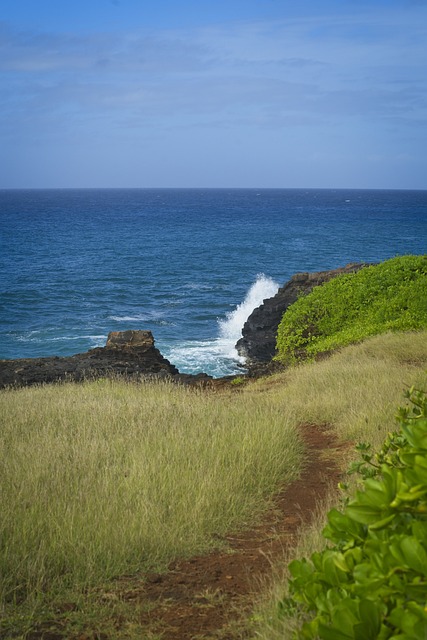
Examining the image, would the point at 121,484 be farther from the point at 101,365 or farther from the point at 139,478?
the point at 101,365

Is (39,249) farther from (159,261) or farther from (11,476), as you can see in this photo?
(11,476)

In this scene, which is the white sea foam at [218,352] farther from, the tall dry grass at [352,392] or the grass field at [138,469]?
the grass field at [138,469]

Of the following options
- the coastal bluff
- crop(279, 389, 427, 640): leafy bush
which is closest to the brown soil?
crop(279, 389, 427, 640): leafy bush

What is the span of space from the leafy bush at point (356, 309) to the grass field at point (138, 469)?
4445mm

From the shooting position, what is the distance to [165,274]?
2074 inches

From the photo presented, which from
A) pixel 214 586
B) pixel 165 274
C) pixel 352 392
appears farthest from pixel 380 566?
pixel 165 274

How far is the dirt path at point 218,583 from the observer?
13.2 ft

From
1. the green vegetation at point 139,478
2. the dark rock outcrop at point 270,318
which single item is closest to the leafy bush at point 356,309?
the dark rock outcrop at point 270,318

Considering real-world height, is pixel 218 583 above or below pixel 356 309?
below

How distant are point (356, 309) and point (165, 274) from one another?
36.2m

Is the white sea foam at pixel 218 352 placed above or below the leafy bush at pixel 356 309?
below

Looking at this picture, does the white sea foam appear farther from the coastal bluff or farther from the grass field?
the grass field

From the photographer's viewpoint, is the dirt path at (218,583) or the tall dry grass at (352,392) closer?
the dirt path at (218,583)

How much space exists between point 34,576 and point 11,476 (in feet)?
6.21
